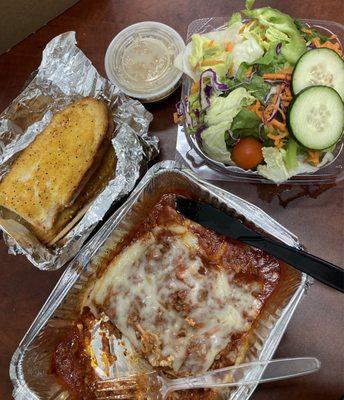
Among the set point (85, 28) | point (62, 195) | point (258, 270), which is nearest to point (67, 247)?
point (62, 195)

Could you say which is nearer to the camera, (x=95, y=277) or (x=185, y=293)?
(x=185, y=293)

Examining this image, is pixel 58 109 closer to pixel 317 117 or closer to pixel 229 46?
pixel 229 46

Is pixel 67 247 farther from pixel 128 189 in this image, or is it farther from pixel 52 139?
pixel 52 139

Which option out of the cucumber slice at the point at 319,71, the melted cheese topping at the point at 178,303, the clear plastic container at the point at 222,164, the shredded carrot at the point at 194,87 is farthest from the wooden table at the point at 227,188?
the cucumber slice at the point at 319,71

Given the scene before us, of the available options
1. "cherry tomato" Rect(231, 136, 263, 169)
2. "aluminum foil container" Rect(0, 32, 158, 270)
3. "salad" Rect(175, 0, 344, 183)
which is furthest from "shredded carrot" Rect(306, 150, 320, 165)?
"aluminum foil container" Rect(0, 32, 158, 270)

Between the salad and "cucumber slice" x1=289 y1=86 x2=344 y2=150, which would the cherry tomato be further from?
"cucumber slice" x1=289 y1=86 x2=344 y2=150

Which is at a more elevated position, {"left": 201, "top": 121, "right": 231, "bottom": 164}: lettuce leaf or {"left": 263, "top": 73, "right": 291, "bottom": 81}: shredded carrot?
{"left": 263, "top": 73, "right": 291, "bottom": 81}: shredded carrot

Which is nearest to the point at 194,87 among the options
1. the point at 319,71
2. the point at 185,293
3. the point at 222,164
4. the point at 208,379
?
the point at 222,164
